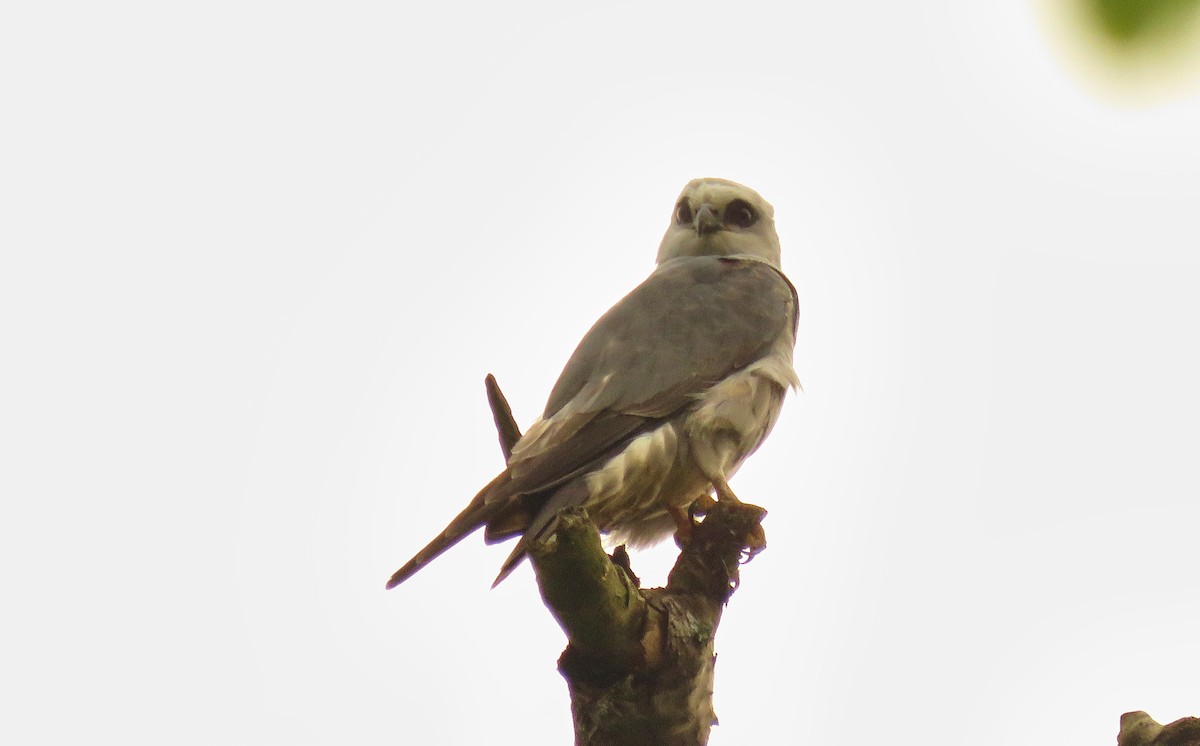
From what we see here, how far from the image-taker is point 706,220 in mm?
6418

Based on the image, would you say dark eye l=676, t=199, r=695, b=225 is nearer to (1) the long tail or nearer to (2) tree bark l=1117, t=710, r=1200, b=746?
(1) the long tail

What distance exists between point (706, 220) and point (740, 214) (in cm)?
27

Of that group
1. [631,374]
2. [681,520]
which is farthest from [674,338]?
[681,520]

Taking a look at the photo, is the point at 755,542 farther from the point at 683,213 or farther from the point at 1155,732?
the point at 683,213

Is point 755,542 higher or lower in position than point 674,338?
lower

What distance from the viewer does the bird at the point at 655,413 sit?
379cm

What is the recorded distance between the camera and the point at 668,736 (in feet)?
10.00

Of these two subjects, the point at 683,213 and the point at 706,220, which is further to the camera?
the point at 683,213

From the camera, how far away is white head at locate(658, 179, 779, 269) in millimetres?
6461

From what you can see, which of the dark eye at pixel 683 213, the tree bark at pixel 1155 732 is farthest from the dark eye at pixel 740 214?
the tree bark at pixel 1155 732

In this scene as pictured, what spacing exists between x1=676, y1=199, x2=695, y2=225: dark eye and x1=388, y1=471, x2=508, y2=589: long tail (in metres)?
3.38

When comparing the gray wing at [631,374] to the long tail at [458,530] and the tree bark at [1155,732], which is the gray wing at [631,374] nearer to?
the long tail at [458,530]

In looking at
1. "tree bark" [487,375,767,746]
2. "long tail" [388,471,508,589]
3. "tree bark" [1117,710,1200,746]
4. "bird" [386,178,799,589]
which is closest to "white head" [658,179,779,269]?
"bird" [386,178,799,589]

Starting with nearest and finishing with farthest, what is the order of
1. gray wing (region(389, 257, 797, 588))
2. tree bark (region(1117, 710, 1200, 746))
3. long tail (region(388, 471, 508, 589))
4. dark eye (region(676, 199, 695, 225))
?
tree bark (region(1117, 710, 1200, 746)), long tail (region(388, 471, 508, 589)), gray wing (region(389, 257, 797, 588)), dark eye (region(676, 199, 695, 225))
